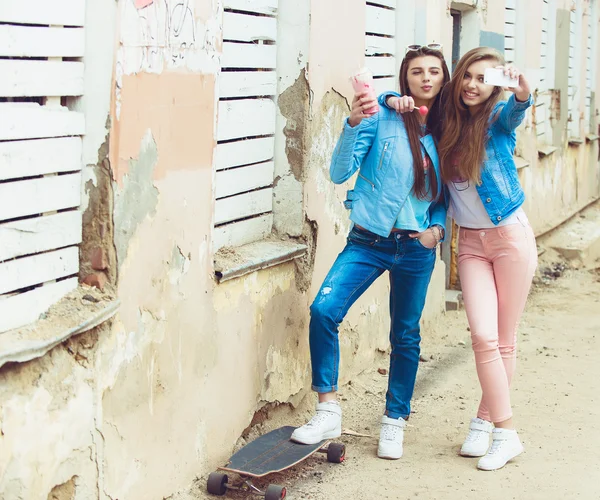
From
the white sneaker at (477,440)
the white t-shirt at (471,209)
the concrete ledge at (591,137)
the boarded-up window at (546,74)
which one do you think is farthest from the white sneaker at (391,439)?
the concrete ledge at (591,137)

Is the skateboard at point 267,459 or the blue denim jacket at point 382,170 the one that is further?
the blue denim jacket at point 382,170

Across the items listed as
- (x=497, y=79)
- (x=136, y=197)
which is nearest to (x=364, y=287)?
(x=497, y=79)

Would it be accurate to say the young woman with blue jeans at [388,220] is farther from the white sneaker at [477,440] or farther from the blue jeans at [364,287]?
the white sneaker at [477,440]

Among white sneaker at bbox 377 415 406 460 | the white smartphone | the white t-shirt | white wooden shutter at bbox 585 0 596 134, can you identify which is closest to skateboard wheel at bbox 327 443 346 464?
white sneaker at bbox 377 415 406 460

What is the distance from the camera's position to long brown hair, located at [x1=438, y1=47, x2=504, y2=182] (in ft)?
14.7

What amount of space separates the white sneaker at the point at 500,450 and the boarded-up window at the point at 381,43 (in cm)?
257

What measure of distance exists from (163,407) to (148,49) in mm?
1436

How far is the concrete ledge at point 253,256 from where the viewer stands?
14.8ft

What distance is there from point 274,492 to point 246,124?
72.4 inches

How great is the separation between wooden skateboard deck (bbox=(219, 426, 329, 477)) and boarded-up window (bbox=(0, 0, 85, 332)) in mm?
1222

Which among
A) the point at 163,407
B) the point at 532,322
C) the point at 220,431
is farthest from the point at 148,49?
the point at 532,322

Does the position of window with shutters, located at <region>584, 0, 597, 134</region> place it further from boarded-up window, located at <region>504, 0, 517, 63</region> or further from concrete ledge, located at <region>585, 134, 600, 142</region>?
→ boarded-up window, located at <region>504, 0, 517, 63</region>

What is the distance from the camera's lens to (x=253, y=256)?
4.82 m

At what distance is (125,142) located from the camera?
12.0ft
